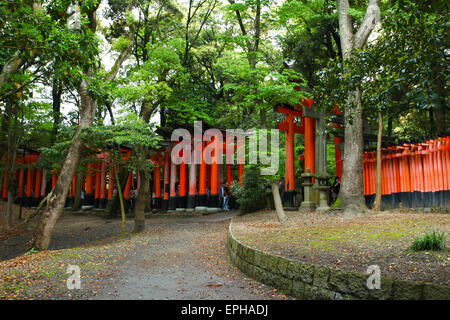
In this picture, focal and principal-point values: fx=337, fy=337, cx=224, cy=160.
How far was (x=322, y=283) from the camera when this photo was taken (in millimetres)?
4363

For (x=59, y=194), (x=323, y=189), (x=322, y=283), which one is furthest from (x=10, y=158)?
(x=322, y=283)

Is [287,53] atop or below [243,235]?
atop

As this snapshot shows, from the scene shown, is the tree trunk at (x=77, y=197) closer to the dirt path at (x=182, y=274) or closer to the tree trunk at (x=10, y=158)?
the tree trunk at (x=10, y=158)

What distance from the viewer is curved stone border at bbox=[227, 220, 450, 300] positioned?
3.49m

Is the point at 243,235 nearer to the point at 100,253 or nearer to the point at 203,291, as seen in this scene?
the point at 203,291

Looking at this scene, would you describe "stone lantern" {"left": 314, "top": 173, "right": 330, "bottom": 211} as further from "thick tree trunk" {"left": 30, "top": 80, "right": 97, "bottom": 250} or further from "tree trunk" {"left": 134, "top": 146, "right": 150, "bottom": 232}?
"thick tree trunk" {"left": 30, "top": 80, "right": 97, "bottom": 250}

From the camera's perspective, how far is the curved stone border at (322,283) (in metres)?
3.49

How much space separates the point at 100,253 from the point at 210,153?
10.3 meters

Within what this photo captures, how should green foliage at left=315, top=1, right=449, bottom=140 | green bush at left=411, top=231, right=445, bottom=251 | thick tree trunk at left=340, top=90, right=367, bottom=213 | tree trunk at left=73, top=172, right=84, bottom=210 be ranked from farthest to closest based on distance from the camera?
1. tree trunk at left=73, top=172, right=84, bottom=210
2. thick tree trunk at left=340, top=90, right=367, bottom=213
3. green bush at left=411, top=231, right=445, bottom=251
4. green foliage at left=315, top=1, right=449, bottom=140

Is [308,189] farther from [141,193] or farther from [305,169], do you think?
[141,193]

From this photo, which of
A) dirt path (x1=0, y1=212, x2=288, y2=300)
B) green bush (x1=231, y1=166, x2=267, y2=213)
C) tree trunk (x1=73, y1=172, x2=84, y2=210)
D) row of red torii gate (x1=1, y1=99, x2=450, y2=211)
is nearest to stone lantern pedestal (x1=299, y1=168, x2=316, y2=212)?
row of red torii gate (x1=1, y1=99, x2=450, y2=211)

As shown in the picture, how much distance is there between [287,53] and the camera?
18.5m

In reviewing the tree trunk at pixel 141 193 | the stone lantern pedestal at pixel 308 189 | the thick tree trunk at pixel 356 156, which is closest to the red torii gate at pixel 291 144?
the stone lantern pedestal at pixel 308 189

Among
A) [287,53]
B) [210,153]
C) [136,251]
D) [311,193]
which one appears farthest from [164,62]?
[136,251]
